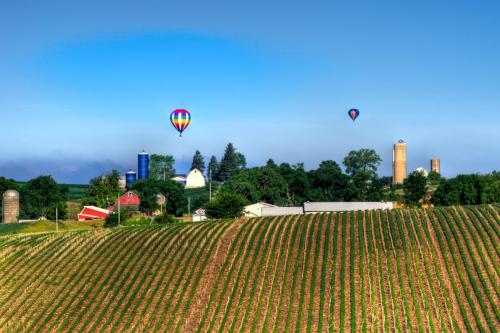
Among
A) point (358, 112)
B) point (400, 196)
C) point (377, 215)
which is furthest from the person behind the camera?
point (400, 196)

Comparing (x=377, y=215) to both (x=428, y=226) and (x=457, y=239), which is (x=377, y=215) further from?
(x=457, y=239)

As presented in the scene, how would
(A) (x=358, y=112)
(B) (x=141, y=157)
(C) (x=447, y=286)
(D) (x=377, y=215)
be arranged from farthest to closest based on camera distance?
1. (B) (x=141, y=157)
2. (A) (x=358, y=112)
3. (D) (x=377, y=215)
4. (C) (x=447, y=286)

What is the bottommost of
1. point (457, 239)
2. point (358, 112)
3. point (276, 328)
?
point (276, 328)

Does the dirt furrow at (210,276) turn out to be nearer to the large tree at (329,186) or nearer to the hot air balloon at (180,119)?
the hot air balloon at (180,119)

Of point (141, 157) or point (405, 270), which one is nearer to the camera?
point (405, 270)

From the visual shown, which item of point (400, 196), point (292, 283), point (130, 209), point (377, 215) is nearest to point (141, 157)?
point (130, 209)

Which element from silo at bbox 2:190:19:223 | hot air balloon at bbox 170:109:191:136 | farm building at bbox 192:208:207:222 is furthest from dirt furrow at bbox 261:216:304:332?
silo at bbox 2:190:19:223
